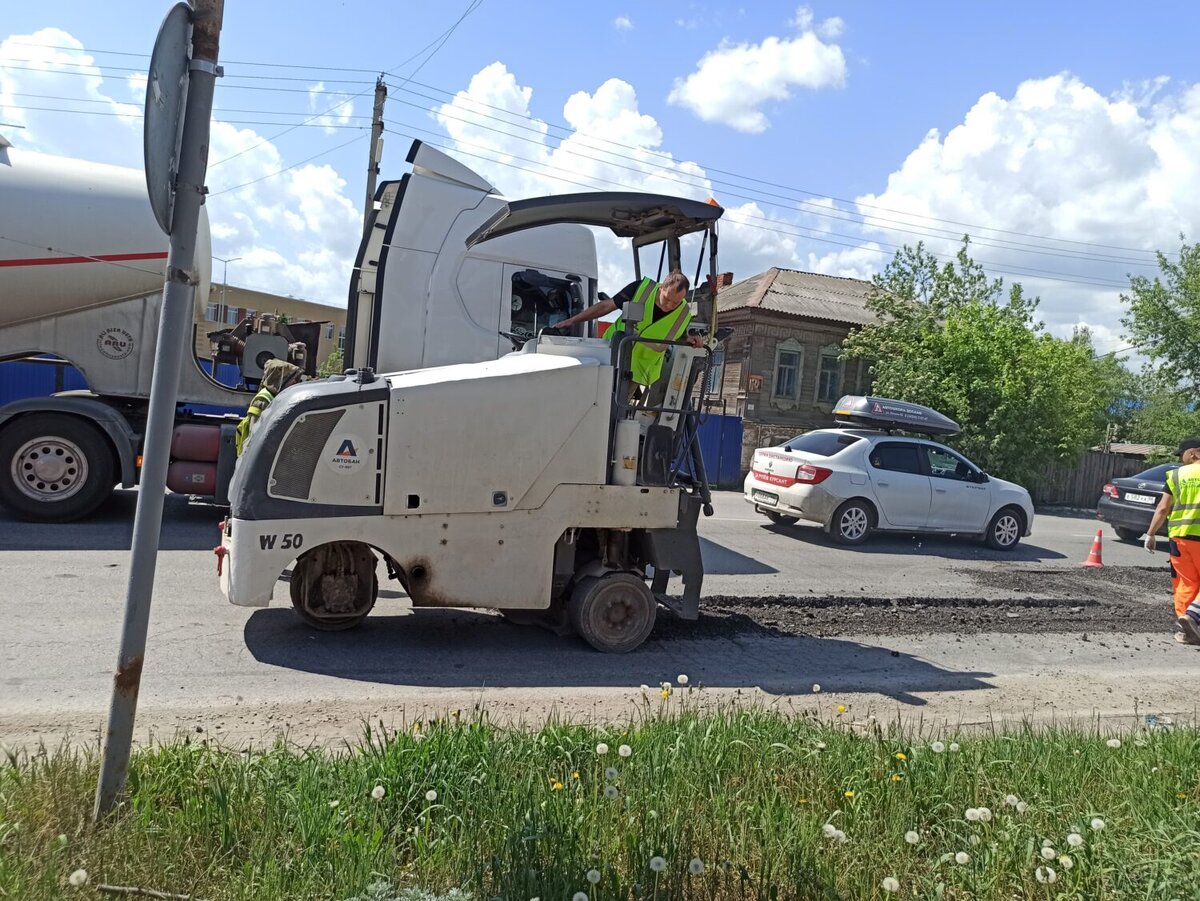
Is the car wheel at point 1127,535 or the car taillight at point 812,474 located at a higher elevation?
the car taillight at point 812,474

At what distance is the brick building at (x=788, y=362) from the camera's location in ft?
104

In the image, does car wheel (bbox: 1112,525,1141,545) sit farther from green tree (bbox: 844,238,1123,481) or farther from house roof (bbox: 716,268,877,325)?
house roof (bbox: 716,268,877,325)

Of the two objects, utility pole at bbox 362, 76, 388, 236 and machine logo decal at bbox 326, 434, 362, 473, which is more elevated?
utility pole at bbox 362, 76, 388, 236

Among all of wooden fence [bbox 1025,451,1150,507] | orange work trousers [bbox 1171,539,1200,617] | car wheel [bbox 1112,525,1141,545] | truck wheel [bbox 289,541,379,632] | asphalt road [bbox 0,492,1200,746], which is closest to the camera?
asphalt road [bbox 0,492,1200,746]

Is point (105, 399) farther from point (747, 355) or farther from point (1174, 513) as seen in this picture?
point (747, 355)

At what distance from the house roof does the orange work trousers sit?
23.8 meters

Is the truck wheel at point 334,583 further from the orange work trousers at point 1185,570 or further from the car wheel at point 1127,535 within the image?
the car wheel at point 1127,535

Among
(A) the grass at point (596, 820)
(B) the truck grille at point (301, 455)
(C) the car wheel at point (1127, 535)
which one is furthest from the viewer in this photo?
(C) the car wheel at point (1127, 535)

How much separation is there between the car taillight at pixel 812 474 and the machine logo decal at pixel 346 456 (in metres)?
8.56

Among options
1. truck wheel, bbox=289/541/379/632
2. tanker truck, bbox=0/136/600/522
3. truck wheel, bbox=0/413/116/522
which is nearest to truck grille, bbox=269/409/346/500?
truck wheel, bbox=289/541/379/632

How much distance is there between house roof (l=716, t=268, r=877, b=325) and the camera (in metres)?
32.2

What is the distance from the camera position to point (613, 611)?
6.52m

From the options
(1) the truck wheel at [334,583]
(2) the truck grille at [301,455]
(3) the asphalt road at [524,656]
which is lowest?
(3) the asphalt road at [524,656]

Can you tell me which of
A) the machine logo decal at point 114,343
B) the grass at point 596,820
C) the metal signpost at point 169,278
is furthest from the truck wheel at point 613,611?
the machine logo decal at point 114,343
